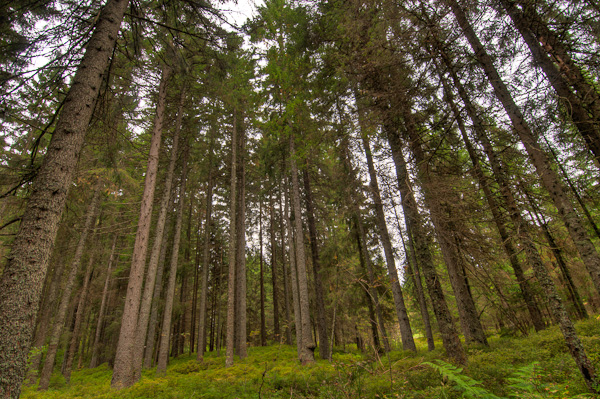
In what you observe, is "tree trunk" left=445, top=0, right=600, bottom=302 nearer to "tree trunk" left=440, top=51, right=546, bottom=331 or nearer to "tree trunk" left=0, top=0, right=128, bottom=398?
"tree trunk" left=440, top=51, right=546, bottom=331

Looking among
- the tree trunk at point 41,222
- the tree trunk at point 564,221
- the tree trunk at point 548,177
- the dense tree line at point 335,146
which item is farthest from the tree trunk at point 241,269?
the tree trunk at point 548,177

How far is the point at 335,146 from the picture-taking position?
10.4 m

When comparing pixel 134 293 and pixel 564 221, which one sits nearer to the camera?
pixel 564 221

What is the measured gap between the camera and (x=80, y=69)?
437 centimetres

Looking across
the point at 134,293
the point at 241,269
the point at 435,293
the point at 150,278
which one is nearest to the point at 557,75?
the point at 435,293

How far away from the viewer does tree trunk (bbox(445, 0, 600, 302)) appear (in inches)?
197

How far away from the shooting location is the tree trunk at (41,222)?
2930 millimetres

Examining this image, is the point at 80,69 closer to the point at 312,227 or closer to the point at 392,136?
the point at 392,136

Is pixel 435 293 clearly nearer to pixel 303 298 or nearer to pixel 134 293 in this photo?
pixel 303 298

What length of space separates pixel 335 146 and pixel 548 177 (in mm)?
6596

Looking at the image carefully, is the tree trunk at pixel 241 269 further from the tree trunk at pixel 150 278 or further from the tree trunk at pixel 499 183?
the tree trunk at pixel 499 183

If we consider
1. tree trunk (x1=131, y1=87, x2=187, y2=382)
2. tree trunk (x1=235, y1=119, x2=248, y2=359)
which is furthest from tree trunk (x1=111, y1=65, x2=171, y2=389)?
tree trunk (x1=235, y1=119, x2=248, y2=359)

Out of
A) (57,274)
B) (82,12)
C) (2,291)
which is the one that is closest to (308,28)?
(82,12)

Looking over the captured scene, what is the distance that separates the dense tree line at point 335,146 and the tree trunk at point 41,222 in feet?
0.06
